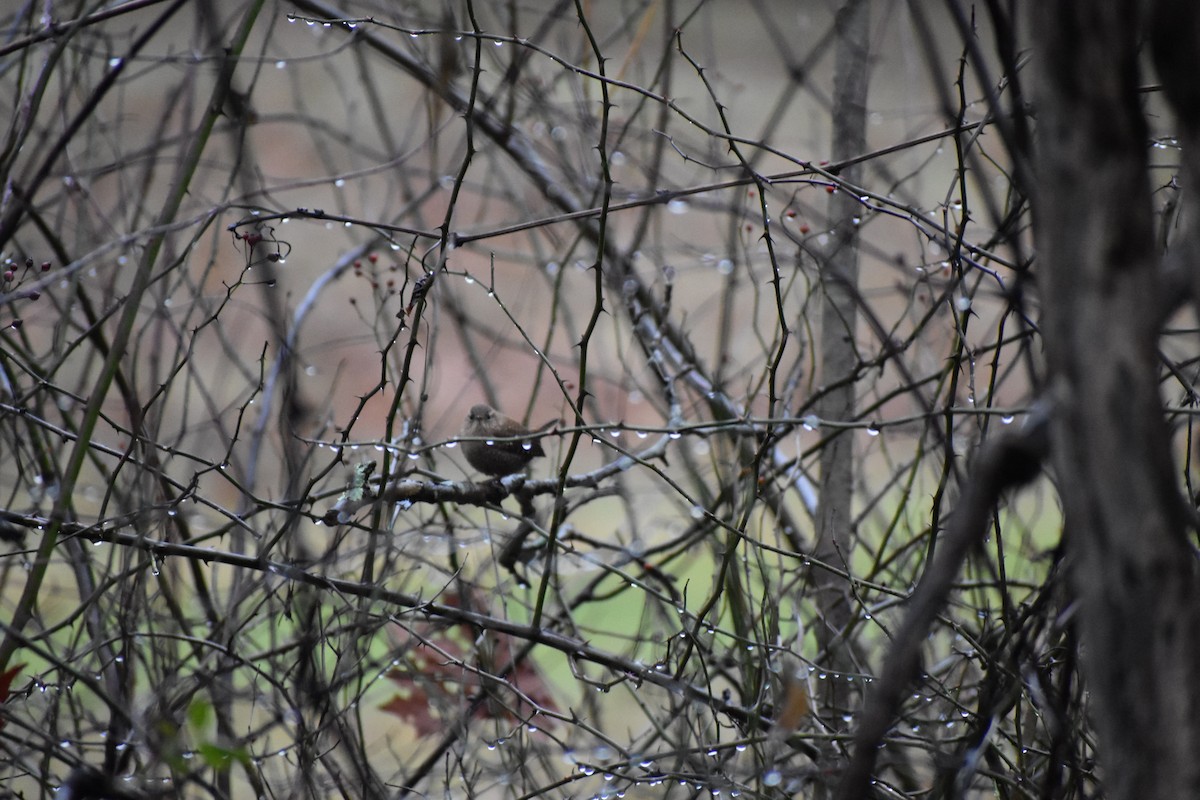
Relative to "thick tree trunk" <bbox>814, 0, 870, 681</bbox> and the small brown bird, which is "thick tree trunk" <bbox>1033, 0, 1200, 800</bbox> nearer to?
"thick tree trunk" <bbox>814, 0, 870, 681</bbox>

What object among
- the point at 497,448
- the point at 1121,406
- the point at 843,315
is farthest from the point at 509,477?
the point at 1121,406

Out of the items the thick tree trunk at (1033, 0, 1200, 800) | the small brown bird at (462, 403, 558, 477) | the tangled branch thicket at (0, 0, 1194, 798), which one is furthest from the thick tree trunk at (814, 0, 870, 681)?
the thick tree trunk at (1033, 0, 1200, 800)

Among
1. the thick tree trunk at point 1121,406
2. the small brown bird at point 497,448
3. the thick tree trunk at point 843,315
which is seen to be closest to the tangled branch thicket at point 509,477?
the thick tree trunk at point 843,315

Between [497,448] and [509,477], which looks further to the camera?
[497,448]

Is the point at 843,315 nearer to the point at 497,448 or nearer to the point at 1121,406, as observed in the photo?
the point at 497,448

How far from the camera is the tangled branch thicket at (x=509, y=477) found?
1766 millimetres

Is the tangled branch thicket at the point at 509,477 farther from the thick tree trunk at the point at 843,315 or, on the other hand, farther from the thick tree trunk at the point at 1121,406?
the thick tree trunk at the point at 1121,406

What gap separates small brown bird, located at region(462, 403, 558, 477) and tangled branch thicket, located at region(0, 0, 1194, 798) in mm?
148

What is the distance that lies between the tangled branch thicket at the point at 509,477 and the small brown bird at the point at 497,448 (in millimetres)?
148

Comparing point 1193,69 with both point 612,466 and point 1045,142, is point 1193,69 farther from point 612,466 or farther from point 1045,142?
point 612,466

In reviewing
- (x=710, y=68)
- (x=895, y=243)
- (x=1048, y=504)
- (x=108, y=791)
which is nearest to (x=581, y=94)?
(x=710, y=68)

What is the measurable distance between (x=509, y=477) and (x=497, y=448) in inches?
37.4

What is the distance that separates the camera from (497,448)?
135 inches

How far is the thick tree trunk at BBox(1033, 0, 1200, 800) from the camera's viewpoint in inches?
26.8
